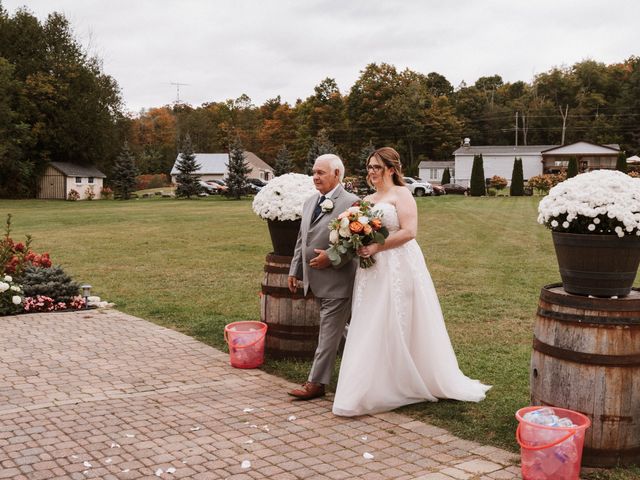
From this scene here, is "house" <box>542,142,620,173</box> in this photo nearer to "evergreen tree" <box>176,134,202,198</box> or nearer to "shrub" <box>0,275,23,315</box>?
"evergreen tree" <box>176,134,202,198</box>

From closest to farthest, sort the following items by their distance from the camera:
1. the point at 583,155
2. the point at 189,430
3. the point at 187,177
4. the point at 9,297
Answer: the point at 189,430
the point at 9,297
the point at 187,177
the point at 583,155

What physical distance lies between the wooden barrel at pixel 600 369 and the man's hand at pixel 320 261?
2001 millimetres

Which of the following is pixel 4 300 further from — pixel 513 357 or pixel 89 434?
pixel 513 357

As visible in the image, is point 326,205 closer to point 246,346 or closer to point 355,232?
point 355,232

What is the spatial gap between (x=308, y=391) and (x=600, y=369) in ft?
8.42

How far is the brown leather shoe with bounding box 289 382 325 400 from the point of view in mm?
5891

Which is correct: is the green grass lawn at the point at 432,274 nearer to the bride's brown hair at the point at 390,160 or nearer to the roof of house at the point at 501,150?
the bride's brown hair at the point at 390,160

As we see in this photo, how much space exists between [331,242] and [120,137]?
215 ft

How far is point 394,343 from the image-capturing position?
5605mm

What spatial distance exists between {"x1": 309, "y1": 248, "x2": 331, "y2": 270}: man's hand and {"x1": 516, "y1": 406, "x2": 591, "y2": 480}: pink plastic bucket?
2225 millimetres

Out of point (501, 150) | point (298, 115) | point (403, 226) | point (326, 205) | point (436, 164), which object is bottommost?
point (403, 226)

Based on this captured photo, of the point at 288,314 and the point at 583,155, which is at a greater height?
the point at 583,155

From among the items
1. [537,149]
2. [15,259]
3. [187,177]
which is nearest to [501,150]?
[537,149]

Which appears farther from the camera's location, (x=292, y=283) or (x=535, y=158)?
(x=535, y=158)
